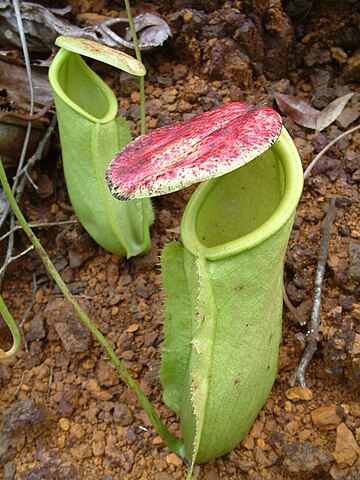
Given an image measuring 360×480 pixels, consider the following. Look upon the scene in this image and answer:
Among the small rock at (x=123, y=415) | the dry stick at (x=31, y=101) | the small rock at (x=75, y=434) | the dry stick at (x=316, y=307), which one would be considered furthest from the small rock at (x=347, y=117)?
the small rock at (x=75, y=434)

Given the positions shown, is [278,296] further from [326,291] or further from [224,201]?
[326,291]

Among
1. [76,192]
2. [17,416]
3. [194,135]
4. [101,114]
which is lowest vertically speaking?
[17,416]

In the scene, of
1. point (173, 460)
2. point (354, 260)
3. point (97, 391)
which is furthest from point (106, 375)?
point (354, 260)

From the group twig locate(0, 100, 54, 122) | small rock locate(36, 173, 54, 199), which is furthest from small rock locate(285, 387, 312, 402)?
twig locate(0, 100, 54, 122)

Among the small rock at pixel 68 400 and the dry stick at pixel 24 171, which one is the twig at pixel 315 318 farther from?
the dry stick at pixel 24 171

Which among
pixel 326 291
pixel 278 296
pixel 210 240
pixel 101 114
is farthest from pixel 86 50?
pixel 326 291
